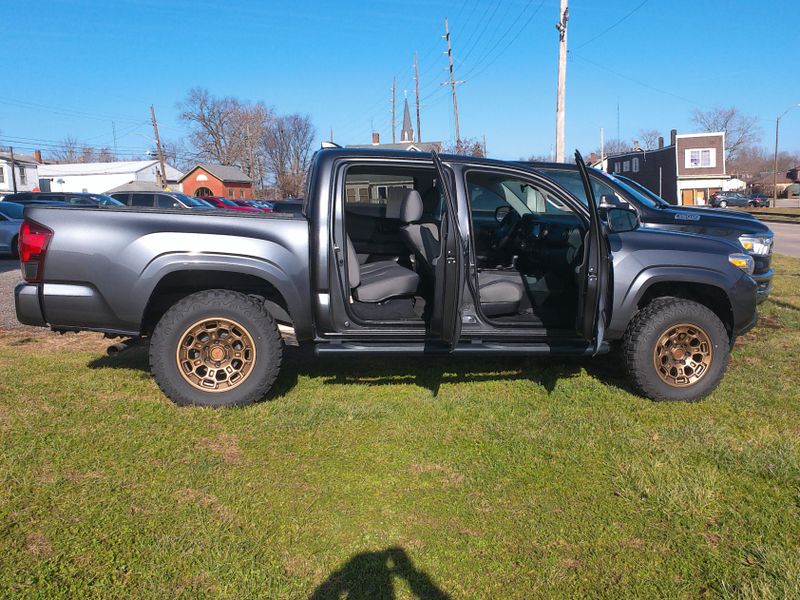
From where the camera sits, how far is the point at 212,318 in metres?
4.50

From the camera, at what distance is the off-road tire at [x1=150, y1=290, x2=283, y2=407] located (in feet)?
14.7

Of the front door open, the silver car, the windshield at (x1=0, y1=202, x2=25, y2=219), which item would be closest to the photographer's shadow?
the front door open

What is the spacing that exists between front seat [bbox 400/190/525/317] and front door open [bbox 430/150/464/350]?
40 cm

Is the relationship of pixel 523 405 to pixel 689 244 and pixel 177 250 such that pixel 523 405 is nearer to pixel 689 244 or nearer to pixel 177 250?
pixel 689 244

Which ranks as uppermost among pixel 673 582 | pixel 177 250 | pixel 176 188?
pixel 176 188

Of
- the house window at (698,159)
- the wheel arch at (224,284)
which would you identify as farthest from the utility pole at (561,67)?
the house window at (698,159)

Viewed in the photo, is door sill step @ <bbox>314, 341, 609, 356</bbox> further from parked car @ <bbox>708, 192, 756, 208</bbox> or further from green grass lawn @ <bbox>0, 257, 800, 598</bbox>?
parked car @ <bbox>708, 192, 756, 208</bbox>

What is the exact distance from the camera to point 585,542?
3047 millimetres

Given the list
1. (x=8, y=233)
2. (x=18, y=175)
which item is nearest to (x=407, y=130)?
(x=18, y=175)

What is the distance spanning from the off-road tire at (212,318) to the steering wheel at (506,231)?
2.50 metres

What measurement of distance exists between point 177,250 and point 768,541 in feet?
12.8

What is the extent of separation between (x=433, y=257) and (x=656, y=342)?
5.99ft

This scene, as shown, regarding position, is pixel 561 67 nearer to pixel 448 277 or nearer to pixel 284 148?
pixel 448 277

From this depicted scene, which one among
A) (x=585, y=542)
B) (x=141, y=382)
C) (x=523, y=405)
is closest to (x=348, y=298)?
(x=523, y=405)
